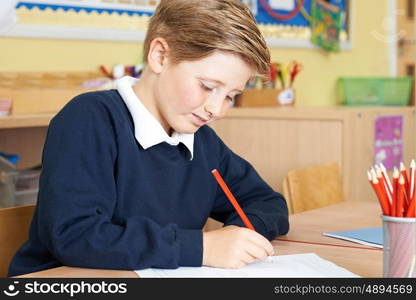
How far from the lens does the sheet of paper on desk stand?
93cm

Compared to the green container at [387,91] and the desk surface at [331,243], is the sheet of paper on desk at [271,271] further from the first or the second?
the green container at [387,91]

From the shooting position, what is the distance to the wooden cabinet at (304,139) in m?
2.34

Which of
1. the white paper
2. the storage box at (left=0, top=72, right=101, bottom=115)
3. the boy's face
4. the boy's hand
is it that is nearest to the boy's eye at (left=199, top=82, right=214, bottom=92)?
the boy's face

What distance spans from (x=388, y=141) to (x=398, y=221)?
181 cm

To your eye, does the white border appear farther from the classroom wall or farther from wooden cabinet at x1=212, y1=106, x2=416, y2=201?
wooden cabinet at x1=212, y1=106, x2=416, y2=201

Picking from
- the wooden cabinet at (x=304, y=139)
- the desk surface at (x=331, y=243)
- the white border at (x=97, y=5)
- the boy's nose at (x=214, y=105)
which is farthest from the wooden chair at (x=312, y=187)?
the white border at (x=97, y=5)

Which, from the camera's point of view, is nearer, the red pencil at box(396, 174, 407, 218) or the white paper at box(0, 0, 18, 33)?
the red pencil at box(396, 174, 407, 218)

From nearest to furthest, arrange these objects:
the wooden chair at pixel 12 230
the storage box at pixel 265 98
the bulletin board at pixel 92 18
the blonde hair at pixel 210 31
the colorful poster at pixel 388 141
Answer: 1. the blonde hair at pixel 210 31
2. the wooden chair at pixel 12 230
3. the bulletin board at pixel 92 18
4. the colorful poster at pixel 388 141
5. the storage box at pixel 265 98

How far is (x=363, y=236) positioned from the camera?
120 centimetres

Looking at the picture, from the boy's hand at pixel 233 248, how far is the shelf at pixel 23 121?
105 centimetres

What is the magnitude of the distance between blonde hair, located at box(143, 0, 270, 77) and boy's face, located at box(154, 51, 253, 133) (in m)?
0.01

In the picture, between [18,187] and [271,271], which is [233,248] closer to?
[271,271]

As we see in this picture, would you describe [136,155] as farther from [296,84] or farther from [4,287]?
[296,84]

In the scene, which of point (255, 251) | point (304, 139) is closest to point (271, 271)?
point (255, 251)
